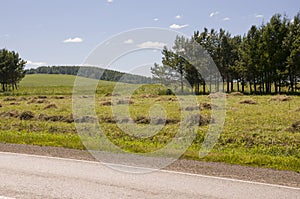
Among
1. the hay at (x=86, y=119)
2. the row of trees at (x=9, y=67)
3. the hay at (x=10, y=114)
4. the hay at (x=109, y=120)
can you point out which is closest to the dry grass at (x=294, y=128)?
the hay at (x=109, y=120)

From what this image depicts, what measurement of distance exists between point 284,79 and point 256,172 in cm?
4767

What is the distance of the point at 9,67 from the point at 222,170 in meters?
78.1

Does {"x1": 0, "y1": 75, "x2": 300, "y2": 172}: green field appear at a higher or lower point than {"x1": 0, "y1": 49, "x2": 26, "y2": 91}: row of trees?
lower

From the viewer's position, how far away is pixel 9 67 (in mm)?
78500

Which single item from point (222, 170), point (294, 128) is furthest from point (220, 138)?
point (222, 170)

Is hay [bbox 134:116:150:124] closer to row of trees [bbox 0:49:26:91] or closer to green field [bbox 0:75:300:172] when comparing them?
green field [bbox 0:75:300:172]

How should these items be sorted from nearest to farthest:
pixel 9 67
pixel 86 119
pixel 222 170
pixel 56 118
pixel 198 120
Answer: pixel 222 170, pixel 198 120, pixel 86 119, pixel 56 118, pixel 9 67

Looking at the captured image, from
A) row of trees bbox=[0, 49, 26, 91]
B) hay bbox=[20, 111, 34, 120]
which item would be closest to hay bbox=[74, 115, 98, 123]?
hay bbox=[20, 111, 34, 120]

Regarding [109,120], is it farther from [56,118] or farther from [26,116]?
[26,116]

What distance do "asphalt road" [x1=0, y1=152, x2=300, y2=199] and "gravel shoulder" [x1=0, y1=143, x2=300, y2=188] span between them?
1.47 ft

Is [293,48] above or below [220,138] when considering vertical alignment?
above

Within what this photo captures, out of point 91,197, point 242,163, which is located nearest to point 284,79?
point 242,163

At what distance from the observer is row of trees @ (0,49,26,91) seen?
77.7m

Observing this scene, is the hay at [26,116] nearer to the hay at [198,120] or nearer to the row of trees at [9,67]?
the hay at [198,120]
